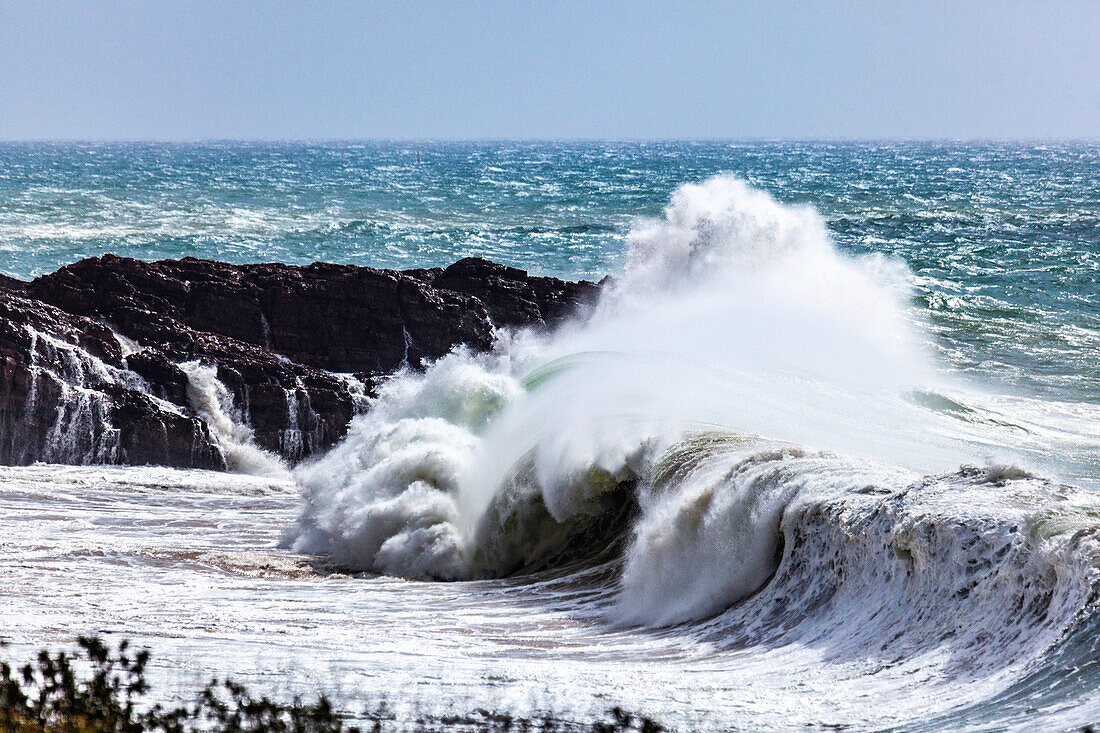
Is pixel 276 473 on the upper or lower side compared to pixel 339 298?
lower

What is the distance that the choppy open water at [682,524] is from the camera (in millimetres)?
5555

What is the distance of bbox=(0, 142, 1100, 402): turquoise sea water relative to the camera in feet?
80.5

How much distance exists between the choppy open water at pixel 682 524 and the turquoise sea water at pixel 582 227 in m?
0.43

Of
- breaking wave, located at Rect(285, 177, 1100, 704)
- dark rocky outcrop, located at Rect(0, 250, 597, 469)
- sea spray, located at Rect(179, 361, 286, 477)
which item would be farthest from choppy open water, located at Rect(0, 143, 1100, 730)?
sea spray, located at Rect(179, 361, 286, 477)

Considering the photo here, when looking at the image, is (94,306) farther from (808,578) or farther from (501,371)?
(808,578)

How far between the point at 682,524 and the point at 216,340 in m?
11.4

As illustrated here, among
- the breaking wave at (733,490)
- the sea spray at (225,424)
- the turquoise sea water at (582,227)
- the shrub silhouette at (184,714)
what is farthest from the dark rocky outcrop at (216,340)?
the shrub silhouette at (184,714)

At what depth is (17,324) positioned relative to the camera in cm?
1582

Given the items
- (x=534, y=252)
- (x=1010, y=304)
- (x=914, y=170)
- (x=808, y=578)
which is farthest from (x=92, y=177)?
(x=808, y=578)

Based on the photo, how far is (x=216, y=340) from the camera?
17984mm

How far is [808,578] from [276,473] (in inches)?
411

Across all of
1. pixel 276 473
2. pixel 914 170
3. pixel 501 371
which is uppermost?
pixel 914 170

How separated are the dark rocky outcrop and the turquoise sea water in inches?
340

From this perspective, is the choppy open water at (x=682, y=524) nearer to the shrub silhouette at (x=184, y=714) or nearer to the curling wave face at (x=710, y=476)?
the curling wave face at (x=710, y=476)
